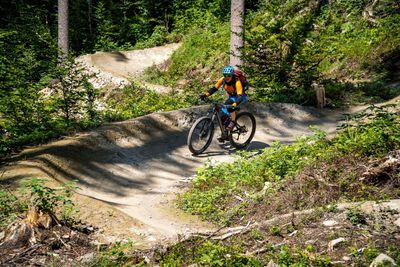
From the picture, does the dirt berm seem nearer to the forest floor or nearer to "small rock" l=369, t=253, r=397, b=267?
the forest floor

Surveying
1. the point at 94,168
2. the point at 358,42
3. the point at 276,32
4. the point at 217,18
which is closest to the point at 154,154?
the point at 94,168

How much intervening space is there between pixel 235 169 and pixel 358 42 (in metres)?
13.4

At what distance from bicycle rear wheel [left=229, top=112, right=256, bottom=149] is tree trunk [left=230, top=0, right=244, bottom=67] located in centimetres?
480

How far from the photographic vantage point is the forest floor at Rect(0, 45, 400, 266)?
686 cm

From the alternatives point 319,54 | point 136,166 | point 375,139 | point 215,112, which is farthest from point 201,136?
point 319,54

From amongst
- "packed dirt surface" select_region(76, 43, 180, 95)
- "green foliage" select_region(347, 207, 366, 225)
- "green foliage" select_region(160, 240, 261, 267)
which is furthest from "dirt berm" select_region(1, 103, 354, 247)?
"packed dirt surface" select_region(76, 43, 180, 95)

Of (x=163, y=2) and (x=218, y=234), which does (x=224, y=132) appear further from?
(x=163, y=2)

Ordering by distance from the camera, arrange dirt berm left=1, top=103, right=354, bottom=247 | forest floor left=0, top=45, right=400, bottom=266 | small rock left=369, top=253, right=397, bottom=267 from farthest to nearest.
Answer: dirt berm left=1, top=103, right=354, bottom=247
forest floor left=0, top=45, right=400, bottom=266
small rock left=369, top=253, right=397, bottom=267

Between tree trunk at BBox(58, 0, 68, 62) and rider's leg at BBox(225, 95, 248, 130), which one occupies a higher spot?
tree trunk at BBox(58, 0, 68, 62)

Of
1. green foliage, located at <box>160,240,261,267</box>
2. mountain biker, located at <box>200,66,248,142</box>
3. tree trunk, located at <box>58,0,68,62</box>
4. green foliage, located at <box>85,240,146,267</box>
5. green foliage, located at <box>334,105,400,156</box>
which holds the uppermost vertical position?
tree trunk, located at <box>58,0,68,62</box>

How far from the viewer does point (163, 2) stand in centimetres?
3609

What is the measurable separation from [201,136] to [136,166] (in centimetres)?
185

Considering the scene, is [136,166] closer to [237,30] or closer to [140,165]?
[140,165]

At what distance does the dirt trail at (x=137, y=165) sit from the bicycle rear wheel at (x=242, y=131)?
29 cm
